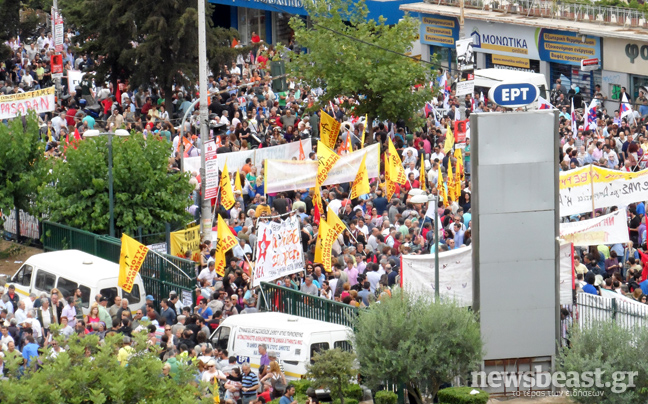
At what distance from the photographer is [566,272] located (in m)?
17.8

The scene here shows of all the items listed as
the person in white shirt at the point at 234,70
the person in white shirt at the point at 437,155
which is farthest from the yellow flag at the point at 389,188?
the person in white shirt at the point at 234,70

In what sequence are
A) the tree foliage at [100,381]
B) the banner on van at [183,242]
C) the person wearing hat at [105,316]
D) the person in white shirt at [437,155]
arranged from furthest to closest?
1. the person in white shirt at [437,155]
2. the banner on van at [183,242]
3. the person wearing hat at [105,316]
4. the tree foliage at [100,381]

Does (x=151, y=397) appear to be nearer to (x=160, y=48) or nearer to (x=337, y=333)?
(x=337, y=333)

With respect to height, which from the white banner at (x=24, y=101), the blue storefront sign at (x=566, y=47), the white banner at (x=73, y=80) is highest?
the blue storefront sign at (x=566, y=47)

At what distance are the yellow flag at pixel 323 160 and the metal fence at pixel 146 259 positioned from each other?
4.87 m

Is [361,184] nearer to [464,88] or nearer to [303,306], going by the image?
[303,306]

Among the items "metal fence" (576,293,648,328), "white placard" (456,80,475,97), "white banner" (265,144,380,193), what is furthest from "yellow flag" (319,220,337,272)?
"white placard" (456,80,475,97)

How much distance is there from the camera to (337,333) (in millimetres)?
16906

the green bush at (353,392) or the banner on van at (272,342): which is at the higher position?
the banner on van at (272,342)

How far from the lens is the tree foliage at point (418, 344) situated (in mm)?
15812

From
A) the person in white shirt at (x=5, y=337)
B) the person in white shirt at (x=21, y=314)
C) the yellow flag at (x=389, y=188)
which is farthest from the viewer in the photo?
the yellow flag at (x=389, y=188)

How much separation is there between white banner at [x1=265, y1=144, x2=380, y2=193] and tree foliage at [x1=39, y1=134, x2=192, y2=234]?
208 cm

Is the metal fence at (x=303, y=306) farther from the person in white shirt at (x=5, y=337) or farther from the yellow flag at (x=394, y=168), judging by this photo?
the yellow flag at (x=394, y=168)

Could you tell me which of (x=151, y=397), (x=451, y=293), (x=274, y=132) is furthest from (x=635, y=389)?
(x=274, y=132)
